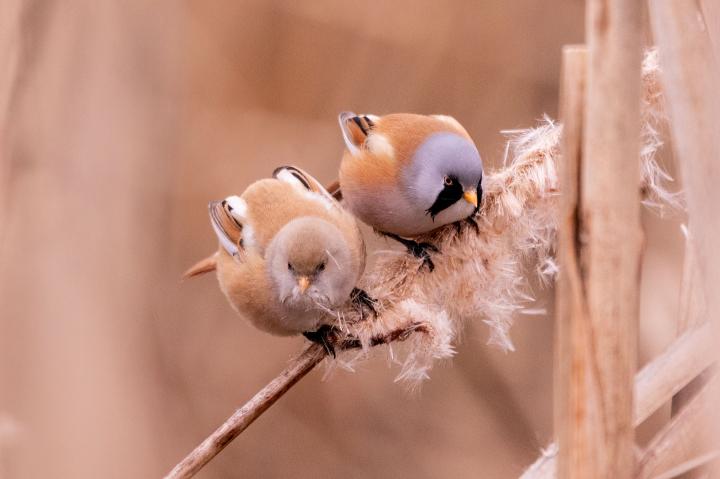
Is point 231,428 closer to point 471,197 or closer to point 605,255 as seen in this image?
point 605,255

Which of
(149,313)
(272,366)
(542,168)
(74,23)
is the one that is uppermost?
(74,23)

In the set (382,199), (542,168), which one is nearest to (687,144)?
(542,168)

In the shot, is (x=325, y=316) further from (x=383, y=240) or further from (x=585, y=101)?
(x=585, y=101)

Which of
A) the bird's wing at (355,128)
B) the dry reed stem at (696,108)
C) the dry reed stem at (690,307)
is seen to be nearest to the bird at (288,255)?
the bird's wing at (355,128)

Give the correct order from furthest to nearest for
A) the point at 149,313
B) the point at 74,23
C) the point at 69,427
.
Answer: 1. the point at 149,313
2. the point at 69,427
3. the point at 74,23

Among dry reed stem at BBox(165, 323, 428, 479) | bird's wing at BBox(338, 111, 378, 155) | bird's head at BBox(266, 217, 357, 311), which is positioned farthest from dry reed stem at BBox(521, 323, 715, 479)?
bird's wing at BBox(338, 111, 378, 155)

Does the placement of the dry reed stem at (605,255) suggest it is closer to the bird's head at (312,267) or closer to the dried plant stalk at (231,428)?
the dried plant stalk at (231,428)

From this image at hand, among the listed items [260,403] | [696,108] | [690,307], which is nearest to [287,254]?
[260,403]
